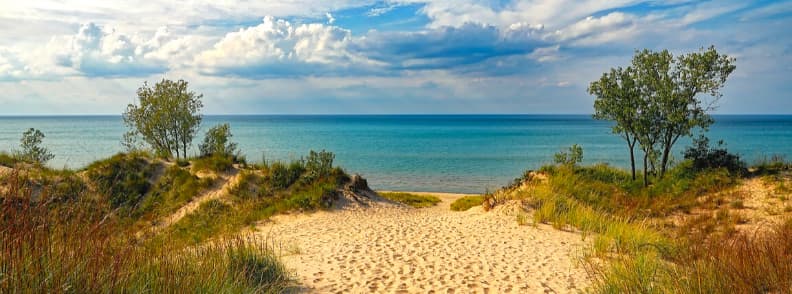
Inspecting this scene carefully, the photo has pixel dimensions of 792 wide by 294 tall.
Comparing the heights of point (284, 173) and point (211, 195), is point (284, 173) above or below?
above

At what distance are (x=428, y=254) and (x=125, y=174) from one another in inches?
577

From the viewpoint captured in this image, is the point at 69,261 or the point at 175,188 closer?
the point at 69,261

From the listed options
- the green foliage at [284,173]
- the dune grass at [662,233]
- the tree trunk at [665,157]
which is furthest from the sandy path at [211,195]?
the tree trunk at [665,157]

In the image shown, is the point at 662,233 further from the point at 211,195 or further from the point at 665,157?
the point at 211,195

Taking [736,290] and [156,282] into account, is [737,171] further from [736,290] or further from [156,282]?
[156,282]

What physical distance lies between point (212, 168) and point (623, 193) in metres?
16.2

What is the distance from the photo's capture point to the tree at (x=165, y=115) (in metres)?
26.1

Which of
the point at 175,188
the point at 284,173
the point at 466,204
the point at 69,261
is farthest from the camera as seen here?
the point at 466,204

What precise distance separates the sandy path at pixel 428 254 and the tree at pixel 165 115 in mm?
13746

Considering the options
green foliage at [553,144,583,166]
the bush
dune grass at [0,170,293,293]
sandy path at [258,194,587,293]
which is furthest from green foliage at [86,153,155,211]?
the bush

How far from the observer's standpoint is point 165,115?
2612 cm

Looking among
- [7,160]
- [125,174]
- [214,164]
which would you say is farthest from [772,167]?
[7,160]

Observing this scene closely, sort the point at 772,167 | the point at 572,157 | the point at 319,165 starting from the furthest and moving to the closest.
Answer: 1. the point at 572,157
2. the point at 319,165
3. the point at 772,167

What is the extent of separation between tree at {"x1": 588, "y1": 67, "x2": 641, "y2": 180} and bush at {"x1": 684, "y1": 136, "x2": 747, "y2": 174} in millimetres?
2267
